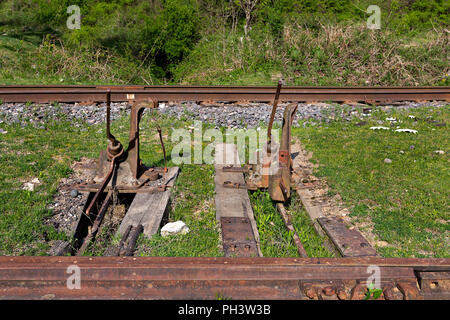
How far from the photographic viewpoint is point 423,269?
2.72 m

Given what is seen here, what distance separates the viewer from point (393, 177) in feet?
17.3

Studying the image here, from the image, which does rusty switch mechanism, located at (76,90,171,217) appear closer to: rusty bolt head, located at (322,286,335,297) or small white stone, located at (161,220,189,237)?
small white stone, located at (161,220,189,237)

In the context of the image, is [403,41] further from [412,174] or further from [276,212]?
[276,212]

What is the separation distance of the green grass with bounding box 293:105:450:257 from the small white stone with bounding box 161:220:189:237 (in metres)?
1.89

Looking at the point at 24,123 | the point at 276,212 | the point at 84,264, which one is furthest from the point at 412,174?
the point at 24,123

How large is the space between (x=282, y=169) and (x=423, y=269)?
6.17ft

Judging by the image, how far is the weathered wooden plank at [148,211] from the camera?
3.92m

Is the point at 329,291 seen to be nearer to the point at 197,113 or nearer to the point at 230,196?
the point at 230,196

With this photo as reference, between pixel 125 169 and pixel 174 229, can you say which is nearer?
pixel 174 229

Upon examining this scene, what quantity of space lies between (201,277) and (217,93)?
6.34 meters

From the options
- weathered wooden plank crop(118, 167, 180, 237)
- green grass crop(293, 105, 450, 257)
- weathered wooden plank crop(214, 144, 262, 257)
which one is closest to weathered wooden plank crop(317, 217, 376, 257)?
green grass crop(293, 105, 450, 257)

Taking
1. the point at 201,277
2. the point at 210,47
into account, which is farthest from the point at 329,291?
the point at 210,47

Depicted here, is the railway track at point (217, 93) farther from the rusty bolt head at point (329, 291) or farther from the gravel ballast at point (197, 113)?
the rusty bolt head at point (329, 291)
